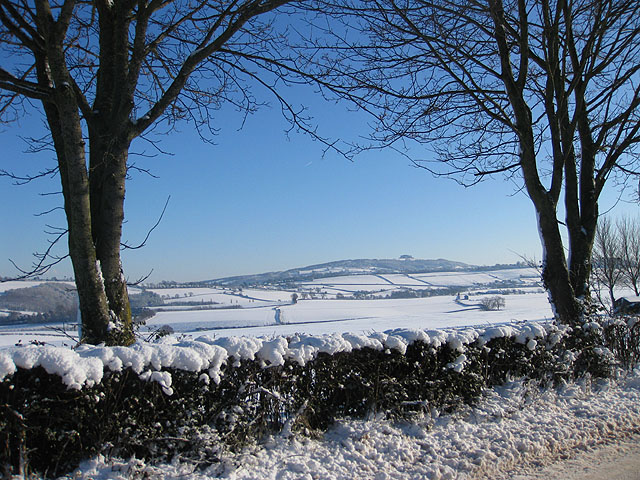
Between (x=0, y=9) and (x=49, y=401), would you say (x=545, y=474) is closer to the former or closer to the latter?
(x=49, y=401)

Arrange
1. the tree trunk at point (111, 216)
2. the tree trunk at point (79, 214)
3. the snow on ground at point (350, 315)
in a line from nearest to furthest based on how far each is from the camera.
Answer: the tree trunk at point (79, 214) → the tree trunk at point (111, 216) → the snow on ground at point (350, 315)

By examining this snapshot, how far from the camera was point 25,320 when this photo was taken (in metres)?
36.1

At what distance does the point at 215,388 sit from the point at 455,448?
2330 millimetres

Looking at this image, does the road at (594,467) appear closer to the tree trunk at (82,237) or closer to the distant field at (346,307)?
the tree trunk at (82,237)

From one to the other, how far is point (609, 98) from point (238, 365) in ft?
30.5

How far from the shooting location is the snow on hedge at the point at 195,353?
2.98 metres

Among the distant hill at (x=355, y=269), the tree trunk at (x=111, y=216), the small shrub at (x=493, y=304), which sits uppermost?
the tree trunk at (x=111, y=216)

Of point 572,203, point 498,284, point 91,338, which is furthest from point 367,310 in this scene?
point 91,338

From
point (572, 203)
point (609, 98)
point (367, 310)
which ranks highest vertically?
point (609, 98)

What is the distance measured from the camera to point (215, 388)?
3.63 metres

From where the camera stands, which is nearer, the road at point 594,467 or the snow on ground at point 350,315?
the road at point 594,467

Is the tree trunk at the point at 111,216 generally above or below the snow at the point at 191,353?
above

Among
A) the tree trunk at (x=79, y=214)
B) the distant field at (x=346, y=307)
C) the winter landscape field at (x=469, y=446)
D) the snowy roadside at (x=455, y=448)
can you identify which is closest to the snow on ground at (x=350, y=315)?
the distant field at (x=346, y=307)

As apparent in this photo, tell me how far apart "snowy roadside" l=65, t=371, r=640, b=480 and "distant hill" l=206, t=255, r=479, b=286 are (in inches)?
4128
